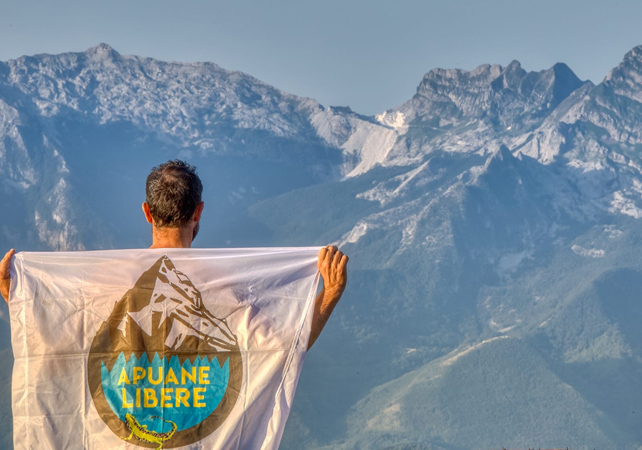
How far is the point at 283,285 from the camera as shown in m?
5.21

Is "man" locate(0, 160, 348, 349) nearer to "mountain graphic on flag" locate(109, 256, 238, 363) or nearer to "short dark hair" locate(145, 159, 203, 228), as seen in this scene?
"short dark hair" locate(145, 159, 203, 228)

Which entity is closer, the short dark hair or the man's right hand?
the short dark hair

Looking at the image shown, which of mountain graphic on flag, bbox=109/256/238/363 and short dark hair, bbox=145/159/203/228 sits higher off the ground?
short dark hair, bbox=145/159/203/228

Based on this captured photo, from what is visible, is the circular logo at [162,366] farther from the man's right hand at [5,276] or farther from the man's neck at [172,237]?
the man's right hand at [5,276]

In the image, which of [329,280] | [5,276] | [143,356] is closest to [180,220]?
[143,356]

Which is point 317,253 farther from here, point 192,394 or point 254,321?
point 192,394

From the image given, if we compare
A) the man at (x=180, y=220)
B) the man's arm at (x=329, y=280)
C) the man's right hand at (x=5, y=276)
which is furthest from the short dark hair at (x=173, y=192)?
the man's right hand at (x=5, y=276)

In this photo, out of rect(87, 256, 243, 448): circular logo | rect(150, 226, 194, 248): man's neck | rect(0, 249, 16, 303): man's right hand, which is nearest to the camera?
rect(87, 256, 243, 448): circular logo

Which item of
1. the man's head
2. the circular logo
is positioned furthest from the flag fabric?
the man's head

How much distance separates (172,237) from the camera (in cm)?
474

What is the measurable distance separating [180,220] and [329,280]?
101cm

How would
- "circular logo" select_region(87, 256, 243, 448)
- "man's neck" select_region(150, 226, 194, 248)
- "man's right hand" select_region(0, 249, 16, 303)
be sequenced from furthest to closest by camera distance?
"man's right hand" select_region(0, 249, 16, 303), "man's neck" select_region(150, 226, 194, 248), "circular logo" select_region(87, 256, 243, 448)

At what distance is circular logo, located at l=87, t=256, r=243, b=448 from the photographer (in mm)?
4559

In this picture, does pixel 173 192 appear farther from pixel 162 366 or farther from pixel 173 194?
pixel 162 366
